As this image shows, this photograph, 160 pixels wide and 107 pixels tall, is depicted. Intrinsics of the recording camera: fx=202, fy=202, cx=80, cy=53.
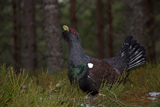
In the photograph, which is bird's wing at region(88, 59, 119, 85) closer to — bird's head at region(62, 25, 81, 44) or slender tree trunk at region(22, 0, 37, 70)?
bird's head at region(62, 25, 81, 44)

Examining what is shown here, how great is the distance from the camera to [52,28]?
6934 mm

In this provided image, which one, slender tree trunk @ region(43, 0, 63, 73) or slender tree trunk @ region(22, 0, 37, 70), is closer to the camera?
slender tree trunk @ region(43, 0, 63, 73)

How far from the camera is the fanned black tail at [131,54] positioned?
5367 mm

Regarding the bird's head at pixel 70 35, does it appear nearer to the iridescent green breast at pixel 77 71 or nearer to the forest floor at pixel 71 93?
the iridescent green breast at pixel 77 71

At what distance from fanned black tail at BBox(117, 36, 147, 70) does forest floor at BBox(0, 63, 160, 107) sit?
257mm

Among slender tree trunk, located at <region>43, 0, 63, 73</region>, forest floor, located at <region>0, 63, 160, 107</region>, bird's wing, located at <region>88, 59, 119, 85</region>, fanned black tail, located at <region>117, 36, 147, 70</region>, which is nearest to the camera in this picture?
forest floor, located at <region>0, 63, 160, 107</region>

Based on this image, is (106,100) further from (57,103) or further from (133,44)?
(133,44)

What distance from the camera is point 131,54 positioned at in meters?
5.57

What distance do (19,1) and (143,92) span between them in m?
10.1

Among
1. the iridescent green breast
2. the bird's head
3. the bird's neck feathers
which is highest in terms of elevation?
the bird's head

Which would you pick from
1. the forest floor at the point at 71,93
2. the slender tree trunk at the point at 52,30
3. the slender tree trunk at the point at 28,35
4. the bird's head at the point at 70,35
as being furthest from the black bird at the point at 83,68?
the slender tree trunk at the point at 28,35

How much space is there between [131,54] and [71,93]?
2.44m

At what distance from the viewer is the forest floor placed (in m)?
3.05

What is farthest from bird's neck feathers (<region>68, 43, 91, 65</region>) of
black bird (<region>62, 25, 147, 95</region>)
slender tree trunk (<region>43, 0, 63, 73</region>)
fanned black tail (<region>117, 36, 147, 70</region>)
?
slender tree trunk (<region>43, 0, 63, 73</region>)
